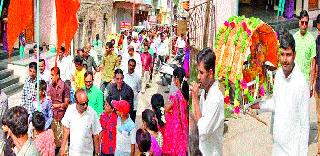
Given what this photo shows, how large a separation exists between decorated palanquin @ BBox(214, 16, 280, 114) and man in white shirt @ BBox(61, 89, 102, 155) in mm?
3795

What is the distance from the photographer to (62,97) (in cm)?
812

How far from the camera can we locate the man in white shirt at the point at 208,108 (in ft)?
14.7

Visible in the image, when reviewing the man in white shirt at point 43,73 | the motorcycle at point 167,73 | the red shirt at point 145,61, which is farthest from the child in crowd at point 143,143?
the motorcycle at point 167,73

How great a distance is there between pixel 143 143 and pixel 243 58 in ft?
14.9

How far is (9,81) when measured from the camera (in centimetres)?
1552

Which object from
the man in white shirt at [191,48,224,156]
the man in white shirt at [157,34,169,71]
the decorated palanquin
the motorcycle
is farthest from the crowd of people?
the man in white shirt at [157,34,169,71]

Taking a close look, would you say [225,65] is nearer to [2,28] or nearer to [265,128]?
[265,128]

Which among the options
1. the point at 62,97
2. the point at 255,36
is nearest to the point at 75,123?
the point at 62,97

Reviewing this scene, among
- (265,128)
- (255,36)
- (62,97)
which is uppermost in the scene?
(255,36)

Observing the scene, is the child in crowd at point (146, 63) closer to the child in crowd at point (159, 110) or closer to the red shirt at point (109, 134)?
the red shirt at point (109, 134)

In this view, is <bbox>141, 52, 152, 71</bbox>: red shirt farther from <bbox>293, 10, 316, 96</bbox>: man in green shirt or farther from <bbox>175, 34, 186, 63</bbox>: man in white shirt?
<bbox>293, 10, 316, 96</bbox>: man in green shirt

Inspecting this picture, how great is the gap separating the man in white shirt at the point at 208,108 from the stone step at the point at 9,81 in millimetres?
11192

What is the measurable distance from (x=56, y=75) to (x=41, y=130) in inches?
98.1

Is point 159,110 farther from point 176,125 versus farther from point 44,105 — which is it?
point 44,105
